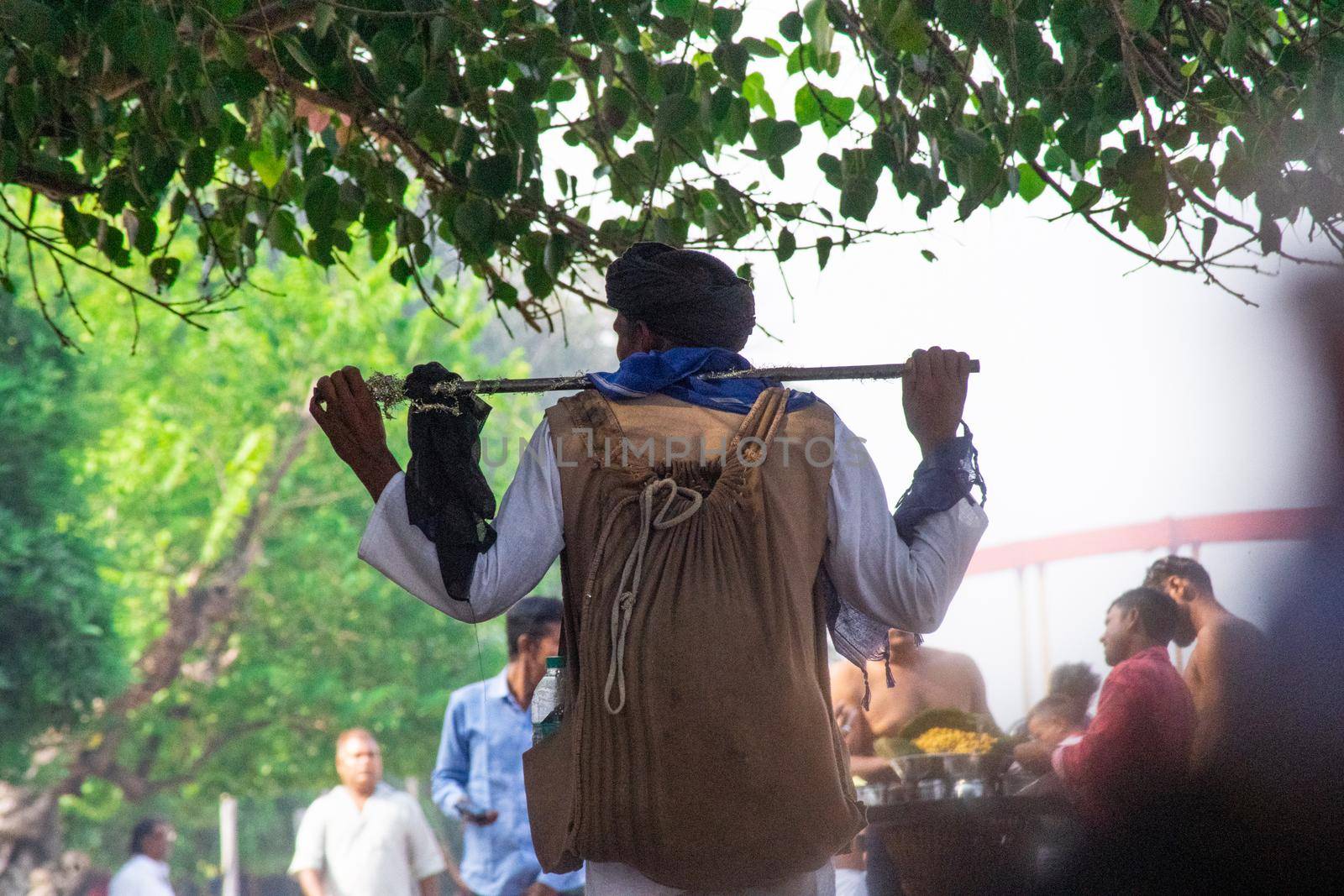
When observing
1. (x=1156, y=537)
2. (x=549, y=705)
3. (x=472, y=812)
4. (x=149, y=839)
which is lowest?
(x=149, y=839)

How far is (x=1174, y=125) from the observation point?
3.28 metres

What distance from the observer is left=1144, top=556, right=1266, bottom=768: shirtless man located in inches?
126

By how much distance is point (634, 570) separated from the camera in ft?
7.19

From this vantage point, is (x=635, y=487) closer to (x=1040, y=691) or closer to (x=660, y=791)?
(x=660, y=791)

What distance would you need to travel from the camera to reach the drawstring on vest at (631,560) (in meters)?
2.15

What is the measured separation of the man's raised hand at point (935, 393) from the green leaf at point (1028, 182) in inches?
51.2

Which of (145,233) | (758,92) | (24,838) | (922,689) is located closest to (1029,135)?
(758,92)

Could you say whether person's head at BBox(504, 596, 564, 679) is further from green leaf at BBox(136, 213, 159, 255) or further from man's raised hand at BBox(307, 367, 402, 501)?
man's raised hand at BBox(307, 367, 402, 501)

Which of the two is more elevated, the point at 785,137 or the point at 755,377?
the point at 785,137

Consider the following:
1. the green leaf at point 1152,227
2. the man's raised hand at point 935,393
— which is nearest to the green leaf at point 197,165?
the man's raised hand at point 935,393

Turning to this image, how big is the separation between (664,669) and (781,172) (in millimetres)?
1696

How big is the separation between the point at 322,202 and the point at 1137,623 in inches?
96.1

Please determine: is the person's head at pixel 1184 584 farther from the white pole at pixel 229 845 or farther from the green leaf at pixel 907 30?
the white pole at pixel 229 845

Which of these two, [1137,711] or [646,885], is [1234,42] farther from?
[646,885]
